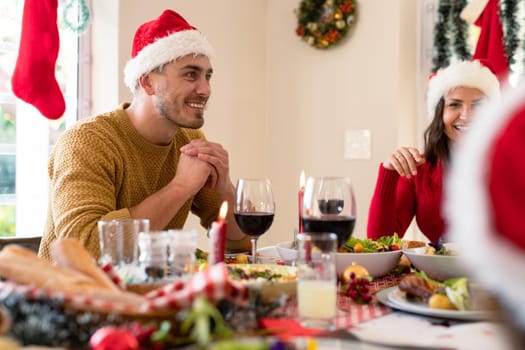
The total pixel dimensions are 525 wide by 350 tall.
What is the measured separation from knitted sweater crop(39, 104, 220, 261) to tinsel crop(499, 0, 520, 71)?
1.66 m

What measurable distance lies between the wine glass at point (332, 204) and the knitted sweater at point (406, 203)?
1087mm

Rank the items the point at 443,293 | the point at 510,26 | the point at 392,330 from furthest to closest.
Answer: the point at 510,26, the point at 443,293, the point at 392,330

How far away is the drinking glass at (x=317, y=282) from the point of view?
3.27 ft

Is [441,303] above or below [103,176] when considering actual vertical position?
below

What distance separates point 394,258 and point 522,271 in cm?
97

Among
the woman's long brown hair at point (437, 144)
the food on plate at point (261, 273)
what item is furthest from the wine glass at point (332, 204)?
the woman's long brown hair at point (437, 144)

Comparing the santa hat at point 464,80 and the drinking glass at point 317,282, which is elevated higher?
the santa hat at point 464,80

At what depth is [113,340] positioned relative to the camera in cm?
78

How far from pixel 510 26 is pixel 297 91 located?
3.79 feet

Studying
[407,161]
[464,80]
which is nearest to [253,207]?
[407,161]

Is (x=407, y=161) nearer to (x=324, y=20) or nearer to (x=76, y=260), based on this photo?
(x=76, y=260)

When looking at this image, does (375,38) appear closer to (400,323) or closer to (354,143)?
(354,143)

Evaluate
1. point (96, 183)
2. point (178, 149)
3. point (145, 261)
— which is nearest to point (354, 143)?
point (178, 149)

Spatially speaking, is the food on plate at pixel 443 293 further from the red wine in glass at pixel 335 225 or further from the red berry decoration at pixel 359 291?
the red wine in glass at pixel 335 225
